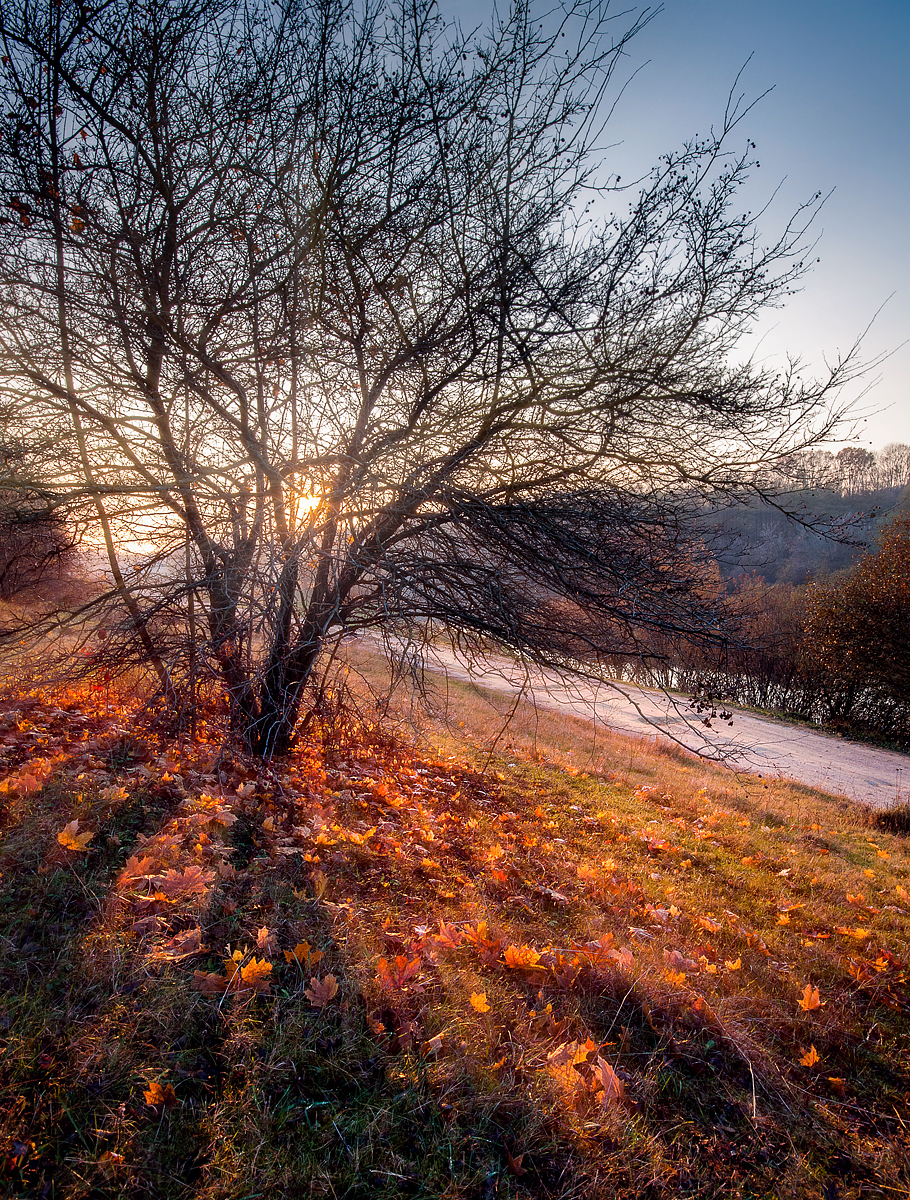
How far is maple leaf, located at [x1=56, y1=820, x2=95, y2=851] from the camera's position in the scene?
8.95 ft

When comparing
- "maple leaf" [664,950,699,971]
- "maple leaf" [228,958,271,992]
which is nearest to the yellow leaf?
"maple leaf" [228,958,271,992]

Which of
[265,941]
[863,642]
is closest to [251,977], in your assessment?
[265,941]

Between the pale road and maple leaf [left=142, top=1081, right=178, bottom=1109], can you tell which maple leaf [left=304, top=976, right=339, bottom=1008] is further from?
the pale road

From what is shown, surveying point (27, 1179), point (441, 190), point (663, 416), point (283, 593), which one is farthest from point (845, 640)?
point (27, 1179)

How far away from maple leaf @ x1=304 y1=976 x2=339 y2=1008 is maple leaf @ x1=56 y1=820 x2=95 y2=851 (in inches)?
54.6

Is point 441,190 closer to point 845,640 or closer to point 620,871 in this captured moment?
point 620,871

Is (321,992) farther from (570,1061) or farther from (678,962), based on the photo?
(678,962)

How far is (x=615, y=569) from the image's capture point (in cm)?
385

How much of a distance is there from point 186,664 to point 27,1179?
8.75 feet

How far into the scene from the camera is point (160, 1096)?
1.77 m

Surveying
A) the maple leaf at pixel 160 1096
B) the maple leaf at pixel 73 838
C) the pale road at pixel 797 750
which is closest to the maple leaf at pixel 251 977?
the maple leaf at pixel 160 1096

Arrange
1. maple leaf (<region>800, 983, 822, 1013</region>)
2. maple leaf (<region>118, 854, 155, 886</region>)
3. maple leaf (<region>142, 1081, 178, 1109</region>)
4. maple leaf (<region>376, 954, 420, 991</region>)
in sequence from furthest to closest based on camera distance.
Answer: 1. maple leaf (<region>800, 983, 822, 1013</region>)
2. maple leaf (<region>118, 854, 155, 886</region>)
3. maple leaf (<region>376, 954, 420, 991</region>)
4. maple leaf (<region>142, 1081, 178, 1109</region>)

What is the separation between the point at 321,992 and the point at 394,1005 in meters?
0.31

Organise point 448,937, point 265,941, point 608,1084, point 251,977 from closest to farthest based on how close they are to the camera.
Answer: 1. point 608,1084
2. point 251,977
3. point 265,941
4. point 448,937
